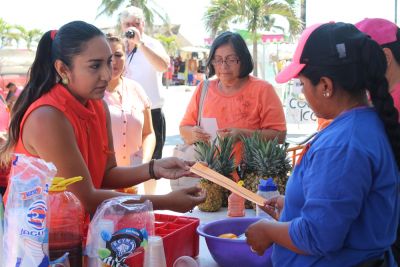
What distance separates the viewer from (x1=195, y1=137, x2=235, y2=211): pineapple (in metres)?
2.74

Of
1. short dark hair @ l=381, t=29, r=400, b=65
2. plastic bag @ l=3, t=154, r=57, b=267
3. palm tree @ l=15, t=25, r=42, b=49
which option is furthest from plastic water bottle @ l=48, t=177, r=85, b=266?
palm tree @ l=15, t=25, r=42, b=49

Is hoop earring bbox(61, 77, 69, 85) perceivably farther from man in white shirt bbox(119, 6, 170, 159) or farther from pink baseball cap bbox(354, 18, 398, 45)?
man in white shirt bbox(119, 6, 170, 159)

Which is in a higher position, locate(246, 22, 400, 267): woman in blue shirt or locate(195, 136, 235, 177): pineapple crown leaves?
locate(246, 22, 400, 267): woman in blue shirt

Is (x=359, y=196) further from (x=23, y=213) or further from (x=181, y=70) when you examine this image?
(x=181, y=70)

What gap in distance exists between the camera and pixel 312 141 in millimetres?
1447

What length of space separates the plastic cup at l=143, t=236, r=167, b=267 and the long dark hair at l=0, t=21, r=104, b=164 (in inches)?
30.8

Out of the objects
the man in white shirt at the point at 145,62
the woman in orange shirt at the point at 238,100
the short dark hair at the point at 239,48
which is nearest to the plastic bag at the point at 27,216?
the woman in orange shirt at the point at 238,100

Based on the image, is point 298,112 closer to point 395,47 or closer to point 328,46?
point 395,47

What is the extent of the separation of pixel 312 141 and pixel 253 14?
63.0 ft

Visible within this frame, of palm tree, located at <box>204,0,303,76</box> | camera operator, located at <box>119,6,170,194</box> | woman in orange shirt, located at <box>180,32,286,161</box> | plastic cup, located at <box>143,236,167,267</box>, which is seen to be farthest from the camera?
palm tree, located at <box>204,0,303,76</box>

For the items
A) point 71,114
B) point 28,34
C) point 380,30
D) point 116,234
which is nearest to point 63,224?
point 116,234

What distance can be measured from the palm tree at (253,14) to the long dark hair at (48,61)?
692 inches

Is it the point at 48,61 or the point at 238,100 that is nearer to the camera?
the point at 48,61

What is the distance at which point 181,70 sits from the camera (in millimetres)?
37625
